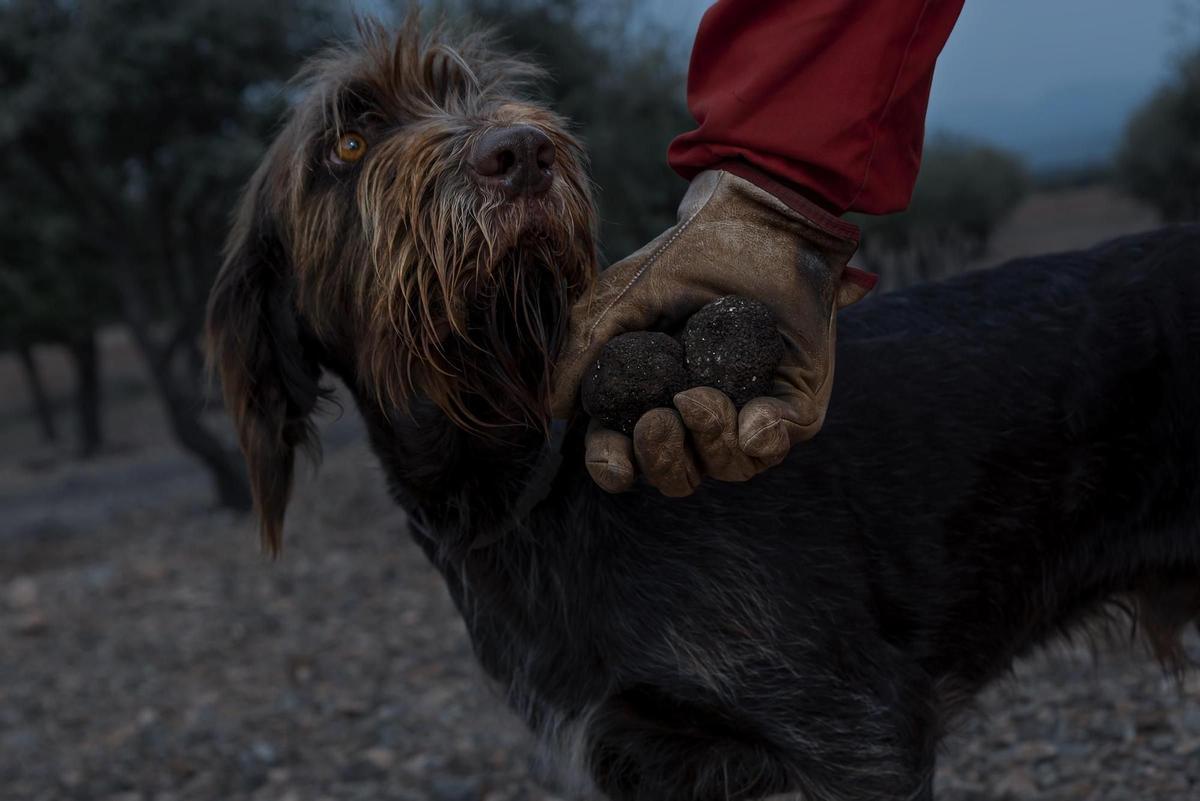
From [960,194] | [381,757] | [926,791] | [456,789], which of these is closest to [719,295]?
[926,791]

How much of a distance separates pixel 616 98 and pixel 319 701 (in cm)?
847

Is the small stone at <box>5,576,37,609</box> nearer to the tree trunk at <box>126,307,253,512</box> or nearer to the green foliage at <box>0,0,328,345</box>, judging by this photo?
the tree trunk at <box>126,307,253,512</box>

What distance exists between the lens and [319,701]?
19.7 ft

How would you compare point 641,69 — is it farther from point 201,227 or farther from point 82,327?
point 82,327

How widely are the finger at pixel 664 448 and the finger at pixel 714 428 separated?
0.07 feet

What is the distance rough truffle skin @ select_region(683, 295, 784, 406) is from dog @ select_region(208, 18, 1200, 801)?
39 cm

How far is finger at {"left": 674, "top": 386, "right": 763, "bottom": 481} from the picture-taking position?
85.4 inches

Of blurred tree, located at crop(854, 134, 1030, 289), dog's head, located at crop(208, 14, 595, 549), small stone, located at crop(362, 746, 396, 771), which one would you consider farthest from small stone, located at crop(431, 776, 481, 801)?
blurred tree, located at crop(854, 134, 1030, 289)

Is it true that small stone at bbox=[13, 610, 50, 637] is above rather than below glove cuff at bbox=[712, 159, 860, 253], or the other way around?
below

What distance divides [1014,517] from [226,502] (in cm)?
1168

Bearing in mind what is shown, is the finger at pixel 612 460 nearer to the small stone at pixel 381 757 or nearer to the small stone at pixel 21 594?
the small stone at pixel 381 757

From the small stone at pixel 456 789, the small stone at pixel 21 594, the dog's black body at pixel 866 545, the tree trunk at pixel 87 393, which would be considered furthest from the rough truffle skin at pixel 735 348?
the tree trunk at pixel 87 393

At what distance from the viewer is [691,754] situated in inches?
111

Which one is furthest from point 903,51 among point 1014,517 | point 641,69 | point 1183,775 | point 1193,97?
point 1193,97
